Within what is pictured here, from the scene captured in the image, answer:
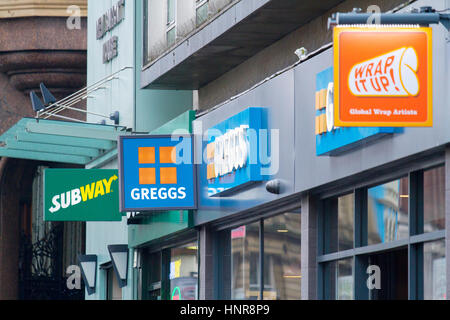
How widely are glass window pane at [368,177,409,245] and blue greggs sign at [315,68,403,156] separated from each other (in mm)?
620

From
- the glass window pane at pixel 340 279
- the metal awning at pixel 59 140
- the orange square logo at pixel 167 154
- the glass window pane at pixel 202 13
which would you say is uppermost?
the glass window pane at pixel 202 13

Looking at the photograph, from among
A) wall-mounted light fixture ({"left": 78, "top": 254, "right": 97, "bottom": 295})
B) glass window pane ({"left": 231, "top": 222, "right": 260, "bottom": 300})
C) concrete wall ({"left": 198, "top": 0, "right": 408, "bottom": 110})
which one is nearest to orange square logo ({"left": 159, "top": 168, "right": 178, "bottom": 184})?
concrete wall ({"left": 198, "top": 0, "right": 408, "bottom": 110})

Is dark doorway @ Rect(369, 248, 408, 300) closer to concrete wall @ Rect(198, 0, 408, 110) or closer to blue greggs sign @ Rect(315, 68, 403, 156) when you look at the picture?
blue greggs sign @ Rect(315, 68, 403, 156)

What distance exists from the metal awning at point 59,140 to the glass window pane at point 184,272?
2765 mm

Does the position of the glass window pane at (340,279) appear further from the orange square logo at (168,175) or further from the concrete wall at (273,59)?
the orange square logo at (168,175)

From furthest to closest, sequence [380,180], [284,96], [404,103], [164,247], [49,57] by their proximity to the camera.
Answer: [49,57] → [164,247] → [284,96] → [380,180] → [404,103]

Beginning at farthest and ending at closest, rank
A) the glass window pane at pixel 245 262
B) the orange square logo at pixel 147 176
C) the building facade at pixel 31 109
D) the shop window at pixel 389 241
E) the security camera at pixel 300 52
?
the building facade at pixel 31 109, the orange square logo at pixel 147 176, the glass window pane at pixel 245 262, the security camera at pixel 300 52, the shop window at pixel 389 241

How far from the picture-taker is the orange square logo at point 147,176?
2305 cm

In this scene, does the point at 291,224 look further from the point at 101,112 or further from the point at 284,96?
the point at 101,112

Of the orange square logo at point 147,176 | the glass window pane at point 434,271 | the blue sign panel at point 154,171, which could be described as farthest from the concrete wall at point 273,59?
the glass window pane at point 434,271

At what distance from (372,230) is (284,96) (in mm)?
2920

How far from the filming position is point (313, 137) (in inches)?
676
